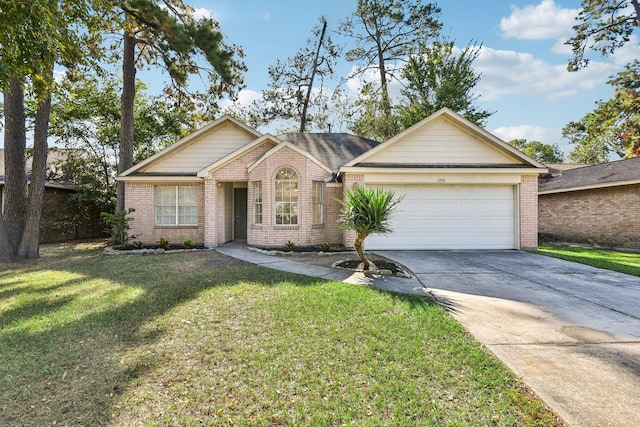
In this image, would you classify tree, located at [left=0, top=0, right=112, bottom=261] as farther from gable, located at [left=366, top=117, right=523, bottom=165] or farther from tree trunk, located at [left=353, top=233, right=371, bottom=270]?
gable, located at [left=366, top=117, right=523, bottom=165]

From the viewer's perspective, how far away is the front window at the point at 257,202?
11.4 meters

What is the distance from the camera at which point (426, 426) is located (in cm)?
242

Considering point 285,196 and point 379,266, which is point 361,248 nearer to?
point 379,266

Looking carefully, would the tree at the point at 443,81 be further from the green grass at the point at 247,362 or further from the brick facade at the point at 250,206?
the green grass at the point at 247,362

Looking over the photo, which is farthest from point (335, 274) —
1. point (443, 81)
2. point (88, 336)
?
point (443, 81)

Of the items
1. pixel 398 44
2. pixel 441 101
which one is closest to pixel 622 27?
pixel 441 101

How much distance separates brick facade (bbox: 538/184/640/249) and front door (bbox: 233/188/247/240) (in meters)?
15.8

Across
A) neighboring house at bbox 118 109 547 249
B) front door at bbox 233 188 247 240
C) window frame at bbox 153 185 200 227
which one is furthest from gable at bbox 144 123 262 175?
front door at bbox 233 188 247 240

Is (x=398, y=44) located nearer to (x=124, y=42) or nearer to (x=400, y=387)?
(x=124, y=42)

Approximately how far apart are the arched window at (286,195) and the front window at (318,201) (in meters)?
0.74

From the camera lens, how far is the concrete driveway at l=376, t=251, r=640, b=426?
8.94ft

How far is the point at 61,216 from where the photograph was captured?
15.6 m

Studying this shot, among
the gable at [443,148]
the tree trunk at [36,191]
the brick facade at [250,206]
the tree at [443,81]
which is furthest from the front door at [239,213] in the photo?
the tree at [443,81]

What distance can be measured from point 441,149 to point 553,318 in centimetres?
792
